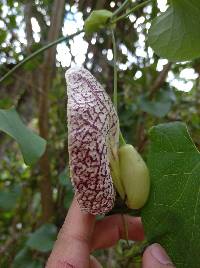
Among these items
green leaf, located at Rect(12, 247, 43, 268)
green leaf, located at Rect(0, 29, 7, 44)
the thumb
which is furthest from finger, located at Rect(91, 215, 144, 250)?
green leaf, located at Rect(0, 29, 7, 44)

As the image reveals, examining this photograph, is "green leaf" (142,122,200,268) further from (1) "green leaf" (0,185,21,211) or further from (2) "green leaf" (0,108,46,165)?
(1) "green leaf" (0,185,21,211)

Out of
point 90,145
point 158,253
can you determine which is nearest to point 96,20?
point 90,145

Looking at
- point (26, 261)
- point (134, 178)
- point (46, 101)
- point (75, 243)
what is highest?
point (46, 101)

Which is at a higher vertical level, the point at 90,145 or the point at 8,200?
the point at 90,145

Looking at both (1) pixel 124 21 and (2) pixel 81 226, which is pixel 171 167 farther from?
(1) pixel 124 21

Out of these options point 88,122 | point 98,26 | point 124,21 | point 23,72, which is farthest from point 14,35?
point 88,122

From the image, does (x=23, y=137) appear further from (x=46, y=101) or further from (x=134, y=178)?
(x=46, y=101)
